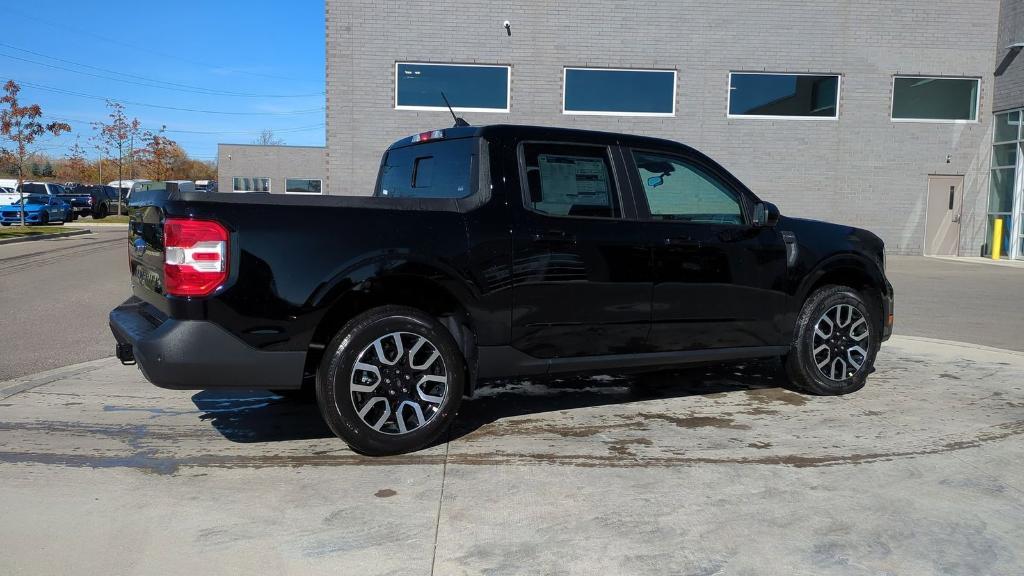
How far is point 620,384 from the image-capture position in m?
6.46

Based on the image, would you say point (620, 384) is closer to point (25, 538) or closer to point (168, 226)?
point (168, 226)

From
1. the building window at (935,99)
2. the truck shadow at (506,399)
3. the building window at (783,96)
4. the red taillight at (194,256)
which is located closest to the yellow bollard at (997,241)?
the building window at (935,99)

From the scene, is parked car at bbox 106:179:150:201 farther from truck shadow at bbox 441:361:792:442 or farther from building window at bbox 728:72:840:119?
truck shadow at bbox 441:361:792:442

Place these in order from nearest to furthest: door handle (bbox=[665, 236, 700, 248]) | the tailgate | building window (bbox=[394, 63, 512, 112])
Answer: the tailgate → door handle (bbox=[665, 236, 700, 248]) → building window (bbox=[394, 63, 512, 112])

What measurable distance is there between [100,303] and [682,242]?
8908 mm

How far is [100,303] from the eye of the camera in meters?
11.1

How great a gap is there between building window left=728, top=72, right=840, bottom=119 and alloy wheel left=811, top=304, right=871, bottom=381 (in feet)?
51.2

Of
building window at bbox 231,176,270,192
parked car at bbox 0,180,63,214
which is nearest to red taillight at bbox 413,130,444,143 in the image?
building window at bbox 231,176,270,192

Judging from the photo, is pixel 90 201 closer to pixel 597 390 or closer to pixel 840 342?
pixel 597 390

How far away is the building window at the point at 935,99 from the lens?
2102 centimetres

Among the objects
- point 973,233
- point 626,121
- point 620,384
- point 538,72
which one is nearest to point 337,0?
point 538,72

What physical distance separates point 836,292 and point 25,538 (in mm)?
5258

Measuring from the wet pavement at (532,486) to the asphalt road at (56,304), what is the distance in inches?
62.2

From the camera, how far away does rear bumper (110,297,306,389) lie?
404cm
